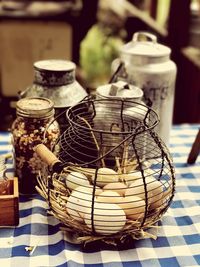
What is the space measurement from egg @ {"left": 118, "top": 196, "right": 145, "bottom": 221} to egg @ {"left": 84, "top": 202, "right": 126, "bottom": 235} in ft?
0.05

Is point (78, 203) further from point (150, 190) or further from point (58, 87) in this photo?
point (58, 87)

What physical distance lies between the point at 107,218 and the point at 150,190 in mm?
114

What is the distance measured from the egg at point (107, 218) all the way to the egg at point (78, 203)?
0.05ft

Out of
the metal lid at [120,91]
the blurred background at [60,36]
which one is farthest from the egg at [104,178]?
the blurred background at [60,36]

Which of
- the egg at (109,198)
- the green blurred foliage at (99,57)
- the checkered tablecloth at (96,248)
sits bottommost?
the green blurred foliage at (99,57)

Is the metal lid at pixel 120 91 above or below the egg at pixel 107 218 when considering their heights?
above

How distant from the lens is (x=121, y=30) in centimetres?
385

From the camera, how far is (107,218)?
92cm

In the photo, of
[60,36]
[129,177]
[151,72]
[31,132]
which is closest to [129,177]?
[129,177]

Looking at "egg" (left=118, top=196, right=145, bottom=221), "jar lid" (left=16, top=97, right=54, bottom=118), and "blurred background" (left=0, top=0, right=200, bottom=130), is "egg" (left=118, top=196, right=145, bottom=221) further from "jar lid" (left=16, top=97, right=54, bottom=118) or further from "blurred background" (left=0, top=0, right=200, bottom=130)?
"blurred background" (left=0, top=0, right=200, bottom=130)

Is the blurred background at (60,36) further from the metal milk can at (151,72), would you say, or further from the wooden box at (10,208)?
the wooden box at (10,208)

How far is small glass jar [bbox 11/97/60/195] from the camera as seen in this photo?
1.09 meters

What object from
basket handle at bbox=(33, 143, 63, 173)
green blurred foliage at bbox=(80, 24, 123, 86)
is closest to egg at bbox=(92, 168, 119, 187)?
basket handle at bbox=(33, 143, 63, 173)

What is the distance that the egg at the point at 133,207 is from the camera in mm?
942
